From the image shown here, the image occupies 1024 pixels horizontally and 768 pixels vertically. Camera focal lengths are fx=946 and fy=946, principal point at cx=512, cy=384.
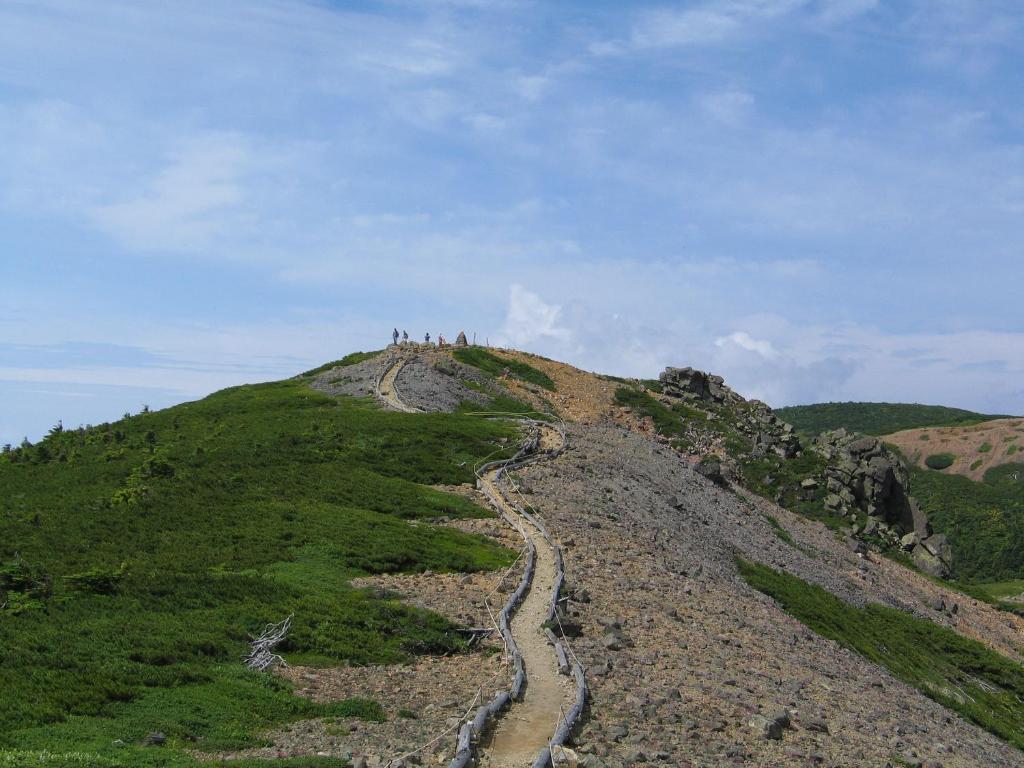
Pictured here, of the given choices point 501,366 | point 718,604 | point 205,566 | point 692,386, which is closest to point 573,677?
point 718,604

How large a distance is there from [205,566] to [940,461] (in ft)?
572

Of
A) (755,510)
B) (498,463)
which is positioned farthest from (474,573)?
(755,510)

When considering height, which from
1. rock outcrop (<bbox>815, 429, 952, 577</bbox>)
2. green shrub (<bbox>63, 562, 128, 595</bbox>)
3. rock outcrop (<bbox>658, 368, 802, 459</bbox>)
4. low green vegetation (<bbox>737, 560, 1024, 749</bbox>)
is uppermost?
rock outcrop (<bbox>658, 368, 802, 459</bbox>)

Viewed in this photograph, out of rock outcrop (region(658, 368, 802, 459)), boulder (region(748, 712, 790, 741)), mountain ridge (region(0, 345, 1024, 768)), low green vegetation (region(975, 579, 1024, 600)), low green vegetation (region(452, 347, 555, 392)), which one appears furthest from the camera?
low green vegetation (region(975, 579, 1024, 600))

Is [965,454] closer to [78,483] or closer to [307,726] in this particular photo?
Result: [78,483]

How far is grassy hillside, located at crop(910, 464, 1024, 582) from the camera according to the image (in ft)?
383

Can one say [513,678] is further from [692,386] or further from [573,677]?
[692,386]

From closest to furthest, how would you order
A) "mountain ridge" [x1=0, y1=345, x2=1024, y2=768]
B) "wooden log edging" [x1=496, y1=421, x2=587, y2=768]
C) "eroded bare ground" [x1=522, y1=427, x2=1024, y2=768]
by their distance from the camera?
"wooden log edging" [x1=496, y1=421, x2=587, y2=768]
"mountain ridge" [x1=0, y1=345, x2=1024, y2=768]
"eroded bare ground" [x1=522, y1=427, x2=1024, y2=768]

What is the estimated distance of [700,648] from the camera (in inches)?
960

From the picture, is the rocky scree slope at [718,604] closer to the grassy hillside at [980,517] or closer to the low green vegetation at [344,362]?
the low green vegetation at [344,362]

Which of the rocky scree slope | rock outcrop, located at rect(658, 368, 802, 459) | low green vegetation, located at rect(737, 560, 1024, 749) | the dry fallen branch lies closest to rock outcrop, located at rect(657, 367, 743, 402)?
rock outcrop, located at rect(658, 368, 802, 459)

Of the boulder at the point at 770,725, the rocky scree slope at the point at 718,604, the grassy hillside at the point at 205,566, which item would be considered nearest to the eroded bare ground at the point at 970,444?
the rocky scree slope at the point at 718,604

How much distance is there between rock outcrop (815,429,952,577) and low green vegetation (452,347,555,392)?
24367 mm

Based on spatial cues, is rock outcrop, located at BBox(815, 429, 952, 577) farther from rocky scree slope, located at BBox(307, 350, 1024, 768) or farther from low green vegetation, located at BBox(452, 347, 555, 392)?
low green vegetation, located at BBox(452, 347, 555, 392)
